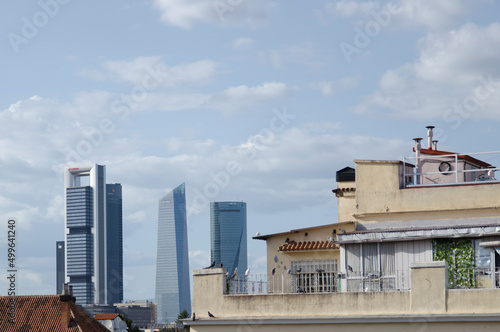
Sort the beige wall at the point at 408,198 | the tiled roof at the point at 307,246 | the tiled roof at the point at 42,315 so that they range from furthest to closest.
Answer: the tiled roof at the point at 42,315 < the tiled roof at the point at 307,246 < the beige wall at the point at 408,198

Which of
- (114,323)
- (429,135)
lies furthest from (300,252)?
(114,323)

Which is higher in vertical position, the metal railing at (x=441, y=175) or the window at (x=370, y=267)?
the metal railing at (x=441, y=175)

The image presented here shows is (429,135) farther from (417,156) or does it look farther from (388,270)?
(388,270)

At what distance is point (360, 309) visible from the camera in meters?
19.4

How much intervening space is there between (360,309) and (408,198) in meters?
4.22

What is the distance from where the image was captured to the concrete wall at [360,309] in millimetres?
18422

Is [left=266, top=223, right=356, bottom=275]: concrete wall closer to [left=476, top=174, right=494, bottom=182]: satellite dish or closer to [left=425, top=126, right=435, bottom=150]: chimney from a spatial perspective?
[left=476, top=174, right=494, bottom=182]: satellite dish

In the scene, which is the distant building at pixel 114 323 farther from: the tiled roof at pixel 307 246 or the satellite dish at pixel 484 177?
the satellite dish at pixel 484 177

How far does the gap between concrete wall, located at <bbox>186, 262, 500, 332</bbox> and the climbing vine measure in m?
0.84

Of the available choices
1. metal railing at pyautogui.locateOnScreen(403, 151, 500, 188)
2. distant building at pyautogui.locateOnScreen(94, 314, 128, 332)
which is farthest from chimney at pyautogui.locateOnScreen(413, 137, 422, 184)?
distant building at pyautogui.locateOnScreen(94, 314, 128, 332)

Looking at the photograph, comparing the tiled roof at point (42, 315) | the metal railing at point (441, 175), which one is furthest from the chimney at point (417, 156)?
the tiled roof at point (42, 315)

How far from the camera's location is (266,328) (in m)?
20.2

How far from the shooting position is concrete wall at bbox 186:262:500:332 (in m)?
18.4

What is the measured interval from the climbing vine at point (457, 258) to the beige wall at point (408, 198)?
190 centimetres
